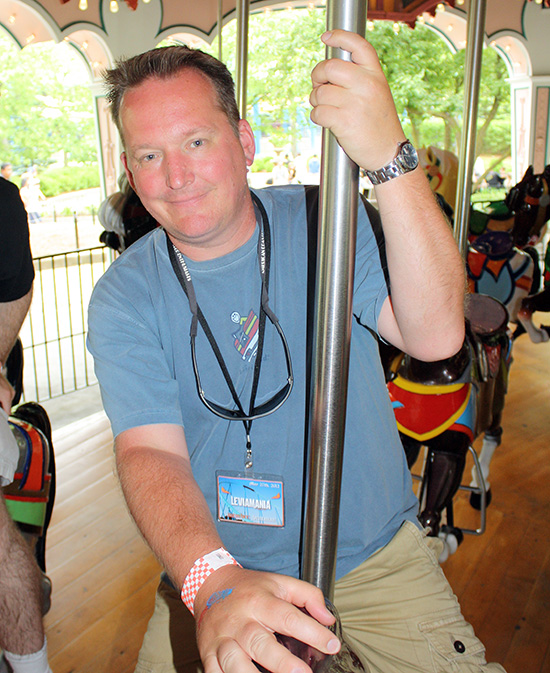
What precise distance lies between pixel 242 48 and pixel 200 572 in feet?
4.22

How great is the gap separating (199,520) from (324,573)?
0.76ft

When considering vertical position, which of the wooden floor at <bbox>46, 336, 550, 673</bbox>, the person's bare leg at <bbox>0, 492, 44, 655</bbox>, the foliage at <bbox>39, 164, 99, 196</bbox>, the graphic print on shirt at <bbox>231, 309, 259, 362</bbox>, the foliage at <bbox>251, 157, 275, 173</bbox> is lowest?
the wooden floor at <bbox>46, 336, 550, 673</bbox>

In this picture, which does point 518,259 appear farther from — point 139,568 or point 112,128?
point 112,128

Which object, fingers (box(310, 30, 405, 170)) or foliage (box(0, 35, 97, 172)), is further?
foliage (box(0, 35, 97, 172))

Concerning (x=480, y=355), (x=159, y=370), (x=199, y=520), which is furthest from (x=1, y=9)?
(x=199, y=520)

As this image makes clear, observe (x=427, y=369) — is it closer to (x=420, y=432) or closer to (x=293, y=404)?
(x=420, y=432)

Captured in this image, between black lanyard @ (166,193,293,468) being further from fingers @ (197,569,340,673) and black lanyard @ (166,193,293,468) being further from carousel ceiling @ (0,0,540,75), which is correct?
carousel ceiling @ (0,0,540,75)

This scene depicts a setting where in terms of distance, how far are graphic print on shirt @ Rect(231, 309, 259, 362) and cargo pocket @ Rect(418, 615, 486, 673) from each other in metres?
0.59

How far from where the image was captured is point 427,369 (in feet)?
7.13

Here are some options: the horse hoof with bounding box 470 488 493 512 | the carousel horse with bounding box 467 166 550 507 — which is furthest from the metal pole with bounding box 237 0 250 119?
the carousel horse with bounding box 467 166 550 507

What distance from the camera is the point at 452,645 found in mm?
1186

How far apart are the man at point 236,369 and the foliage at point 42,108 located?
15.3 m

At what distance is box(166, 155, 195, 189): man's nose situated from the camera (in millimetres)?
1107

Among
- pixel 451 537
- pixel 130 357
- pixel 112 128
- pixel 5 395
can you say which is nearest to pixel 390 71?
pixel 112 128
